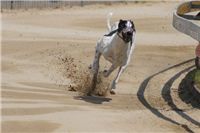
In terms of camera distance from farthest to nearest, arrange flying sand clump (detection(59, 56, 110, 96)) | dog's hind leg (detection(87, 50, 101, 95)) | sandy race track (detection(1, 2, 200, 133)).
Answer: flying sand clump (detection(59, 56, 110, 96)) → dog's hind leg (detection(87, 50, 101, 95)) → sandy race track (detection(1, 2, 200, 133))

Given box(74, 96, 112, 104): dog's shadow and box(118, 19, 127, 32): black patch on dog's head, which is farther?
box(74, 96, 112, 104): dog's shadow

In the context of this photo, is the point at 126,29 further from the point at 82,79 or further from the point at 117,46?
the point at 82,79

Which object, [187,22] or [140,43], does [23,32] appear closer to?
[140,43]

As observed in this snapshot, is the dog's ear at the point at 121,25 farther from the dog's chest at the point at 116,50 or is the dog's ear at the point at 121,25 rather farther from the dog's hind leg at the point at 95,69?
the dog's hind leg at the point at 95,69

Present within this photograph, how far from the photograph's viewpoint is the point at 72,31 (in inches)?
579

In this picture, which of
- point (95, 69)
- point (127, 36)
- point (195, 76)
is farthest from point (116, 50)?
point (195, 76)

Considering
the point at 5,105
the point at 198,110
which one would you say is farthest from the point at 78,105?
the point at 198,110

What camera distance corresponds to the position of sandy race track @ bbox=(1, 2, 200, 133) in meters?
6.99

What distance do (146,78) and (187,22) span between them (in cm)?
223

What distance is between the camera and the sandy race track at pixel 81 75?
699cm

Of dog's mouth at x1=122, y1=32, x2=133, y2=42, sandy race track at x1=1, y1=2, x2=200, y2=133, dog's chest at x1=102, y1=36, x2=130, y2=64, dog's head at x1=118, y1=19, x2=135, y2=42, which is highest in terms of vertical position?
dog's head at x1=118, y1=19, x2=135, y2=42

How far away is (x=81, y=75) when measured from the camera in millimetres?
9586

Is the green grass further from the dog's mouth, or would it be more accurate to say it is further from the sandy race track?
the dog's mouth

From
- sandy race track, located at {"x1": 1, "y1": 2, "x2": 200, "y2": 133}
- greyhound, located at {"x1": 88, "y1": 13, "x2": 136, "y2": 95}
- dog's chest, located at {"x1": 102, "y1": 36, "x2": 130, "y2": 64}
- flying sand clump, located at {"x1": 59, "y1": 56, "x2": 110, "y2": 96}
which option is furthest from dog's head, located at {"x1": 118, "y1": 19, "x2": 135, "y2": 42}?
flying sand clump, located at {"x1": 59, "y1": 56, "x2": 110, "y2": 96}
